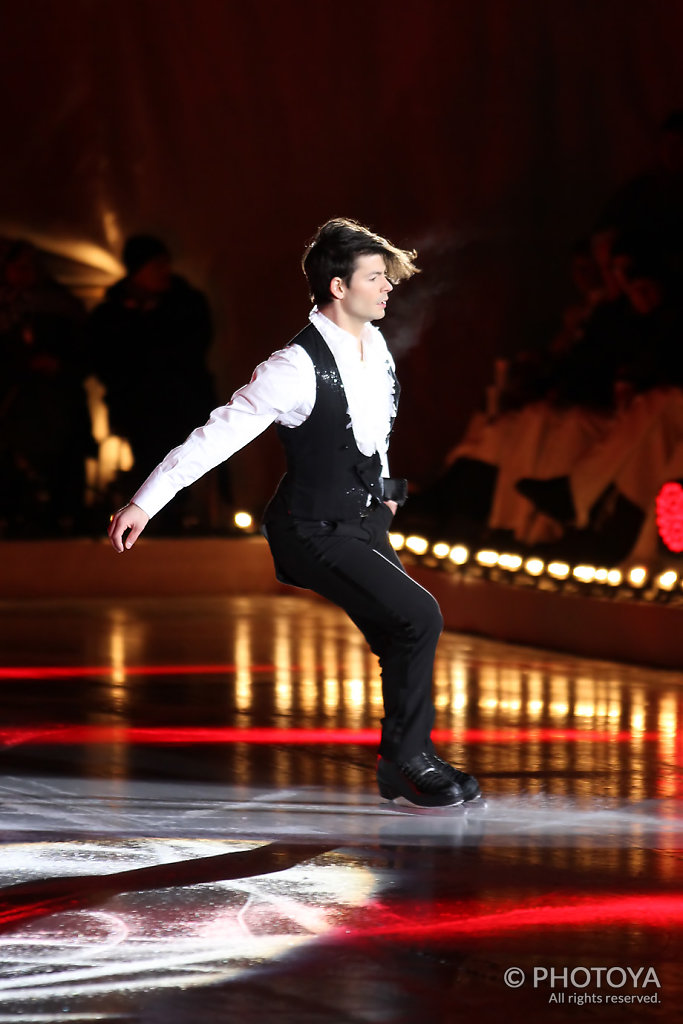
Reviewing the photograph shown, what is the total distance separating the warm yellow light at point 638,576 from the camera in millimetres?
7844

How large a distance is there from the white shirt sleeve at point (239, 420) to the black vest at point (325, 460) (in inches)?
1.5

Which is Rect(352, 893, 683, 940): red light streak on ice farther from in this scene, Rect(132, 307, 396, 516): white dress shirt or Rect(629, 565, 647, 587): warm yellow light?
Rect(629, 565, 647, 587): warm yellow light

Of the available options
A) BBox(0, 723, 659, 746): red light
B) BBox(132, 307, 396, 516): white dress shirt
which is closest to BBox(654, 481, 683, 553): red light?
BBox(0, 723, 659, 746): red light

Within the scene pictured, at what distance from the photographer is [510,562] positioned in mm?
8844

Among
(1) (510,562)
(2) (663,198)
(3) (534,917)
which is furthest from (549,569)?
(3) (534,917)

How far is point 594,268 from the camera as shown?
9.20 meters

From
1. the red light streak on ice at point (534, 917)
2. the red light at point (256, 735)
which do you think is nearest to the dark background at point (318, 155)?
the red light at point (256, 735)

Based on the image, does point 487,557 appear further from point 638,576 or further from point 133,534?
point 133,534

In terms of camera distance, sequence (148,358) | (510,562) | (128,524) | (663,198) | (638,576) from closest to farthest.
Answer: (128,524) < (638,576) < (510,562) < (663,198) < (148,358)

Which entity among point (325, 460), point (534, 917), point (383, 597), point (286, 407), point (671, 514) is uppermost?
point (286, 407)

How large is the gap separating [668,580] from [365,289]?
11.3 ft

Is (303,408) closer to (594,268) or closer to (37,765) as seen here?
(37,765)

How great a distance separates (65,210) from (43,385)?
1.13m

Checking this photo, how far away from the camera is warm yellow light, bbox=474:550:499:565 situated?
900 centimetres
